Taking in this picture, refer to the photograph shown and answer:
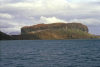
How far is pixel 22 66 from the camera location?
35.8m

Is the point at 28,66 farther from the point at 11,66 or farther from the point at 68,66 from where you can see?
the point at 68,66

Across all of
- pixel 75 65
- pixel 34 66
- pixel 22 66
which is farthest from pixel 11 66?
pixel 75 65

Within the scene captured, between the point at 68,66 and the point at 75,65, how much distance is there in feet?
5.74

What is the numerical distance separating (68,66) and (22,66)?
8572mm

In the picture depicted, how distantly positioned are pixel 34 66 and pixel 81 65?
29.6 ft

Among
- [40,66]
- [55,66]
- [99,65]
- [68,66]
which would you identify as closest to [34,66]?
[40,66]

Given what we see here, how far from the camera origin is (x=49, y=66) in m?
35.4

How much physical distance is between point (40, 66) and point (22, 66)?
3.37 metres

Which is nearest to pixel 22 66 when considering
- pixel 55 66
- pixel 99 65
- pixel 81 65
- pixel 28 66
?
pixel 28 66

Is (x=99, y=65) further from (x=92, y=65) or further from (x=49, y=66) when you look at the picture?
(x=49, y=66)

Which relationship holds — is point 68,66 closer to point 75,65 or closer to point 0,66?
point 75,65

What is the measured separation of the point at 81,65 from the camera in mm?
36781

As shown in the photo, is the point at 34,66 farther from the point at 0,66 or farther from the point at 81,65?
the point at 81,65

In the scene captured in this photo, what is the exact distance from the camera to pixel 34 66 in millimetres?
35500
